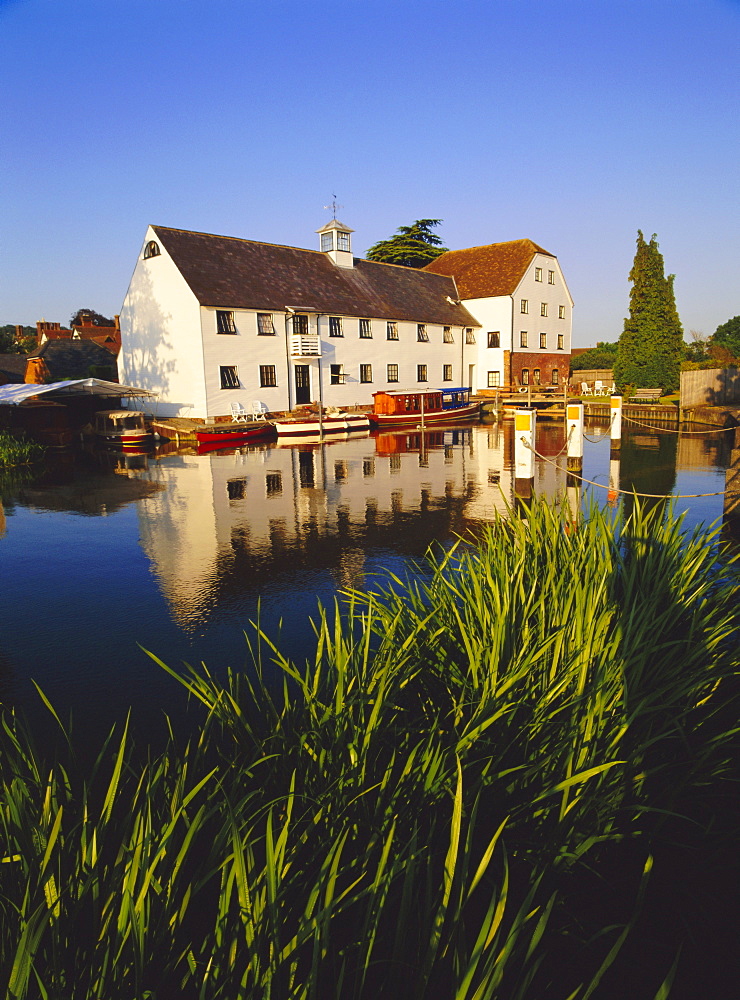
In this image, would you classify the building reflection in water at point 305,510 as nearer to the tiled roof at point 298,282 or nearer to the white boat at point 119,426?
the white boat at point 119,426

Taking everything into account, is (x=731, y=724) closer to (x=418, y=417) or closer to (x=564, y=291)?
(x=418, y=417)

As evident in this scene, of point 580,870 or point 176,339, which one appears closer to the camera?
point 580,870

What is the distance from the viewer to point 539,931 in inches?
81.2

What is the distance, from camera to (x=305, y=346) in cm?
3775

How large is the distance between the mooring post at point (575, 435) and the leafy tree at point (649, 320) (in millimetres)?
28254

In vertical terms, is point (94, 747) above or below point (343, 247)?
below

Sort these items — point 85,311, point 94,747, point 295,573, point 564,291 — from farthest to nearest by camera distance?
point 85,311
point 564,291
point 295,573
point 94,747

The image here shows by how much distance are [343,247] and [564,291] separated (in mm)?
21831

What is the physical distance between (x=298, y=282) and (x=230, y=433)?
14638 millimetres

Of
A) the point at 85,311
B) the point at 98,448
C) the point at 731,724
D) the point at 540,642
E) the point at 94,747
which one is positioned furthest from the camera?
the point at 85,311

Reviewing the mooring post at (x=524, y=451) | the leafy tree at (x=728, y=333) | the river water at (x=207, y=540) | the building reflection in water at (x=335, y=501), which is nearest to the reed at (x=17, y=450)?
the river water at (x=207, y=540)

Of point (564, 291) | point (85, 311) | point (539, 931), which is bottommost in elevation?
point (539, 931)

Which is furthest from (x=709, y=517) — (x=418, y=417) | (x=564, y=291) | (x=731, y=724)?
(x=564, y=291)

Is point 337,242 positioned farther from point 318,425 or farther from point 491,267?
point 318,425
